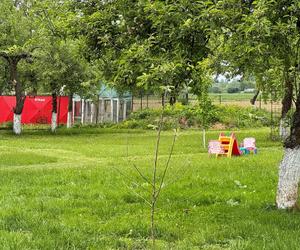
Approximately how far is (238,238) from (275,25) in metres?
2.51

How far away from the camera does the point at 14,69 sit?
2819 centimetres

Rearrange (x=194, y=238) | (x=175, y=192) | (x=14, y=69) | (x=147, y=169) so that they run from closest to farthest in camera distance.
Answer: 1. (x=194, y=238)
2. (x=175, y=192)
3. (x=147, y=169)
4. (x=14, y=69)

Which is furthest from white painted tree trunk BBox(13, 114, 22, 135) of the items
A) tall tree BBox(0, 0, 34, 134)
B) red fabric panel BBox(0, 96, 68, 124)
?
red fabric panel BBox(0, 96, 68, 124)

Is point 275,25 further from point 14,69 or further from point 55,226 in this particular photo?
point 14,69

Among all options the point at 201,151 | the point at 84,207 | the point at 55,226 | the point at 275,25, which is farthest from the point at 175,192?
the point at 201,151

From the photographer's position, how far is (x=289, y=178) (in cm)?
753

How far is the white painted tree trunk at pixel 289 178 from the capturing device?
752cm

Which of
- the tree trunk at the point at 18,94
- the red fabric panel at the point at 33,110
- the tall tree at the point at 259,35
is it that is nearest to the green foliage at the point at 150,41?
the tall tree at the point at 259,35

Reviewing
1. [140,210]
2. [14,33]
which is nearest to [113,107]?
[14,33]

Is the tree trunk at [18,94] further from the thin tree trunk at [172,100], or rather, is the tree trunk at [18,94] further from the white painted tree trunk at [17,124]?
the thin tree trunk at [172,100]

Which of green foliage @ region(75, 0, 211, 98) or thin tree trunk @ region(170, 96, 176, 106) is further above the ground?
green foliage @ region(75, 0, 211, 98)

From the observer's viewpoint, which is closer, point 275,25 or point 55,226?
point 275,25

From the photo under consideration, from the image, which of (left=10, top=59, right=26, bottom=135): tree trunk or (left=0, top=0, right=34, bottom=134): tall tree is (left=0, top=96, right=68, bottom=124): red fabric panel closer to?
(left=10, top=59, right=26, bottom=135): tree trunk

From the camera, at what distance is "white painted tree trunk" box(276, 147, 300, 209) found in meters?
7.52
